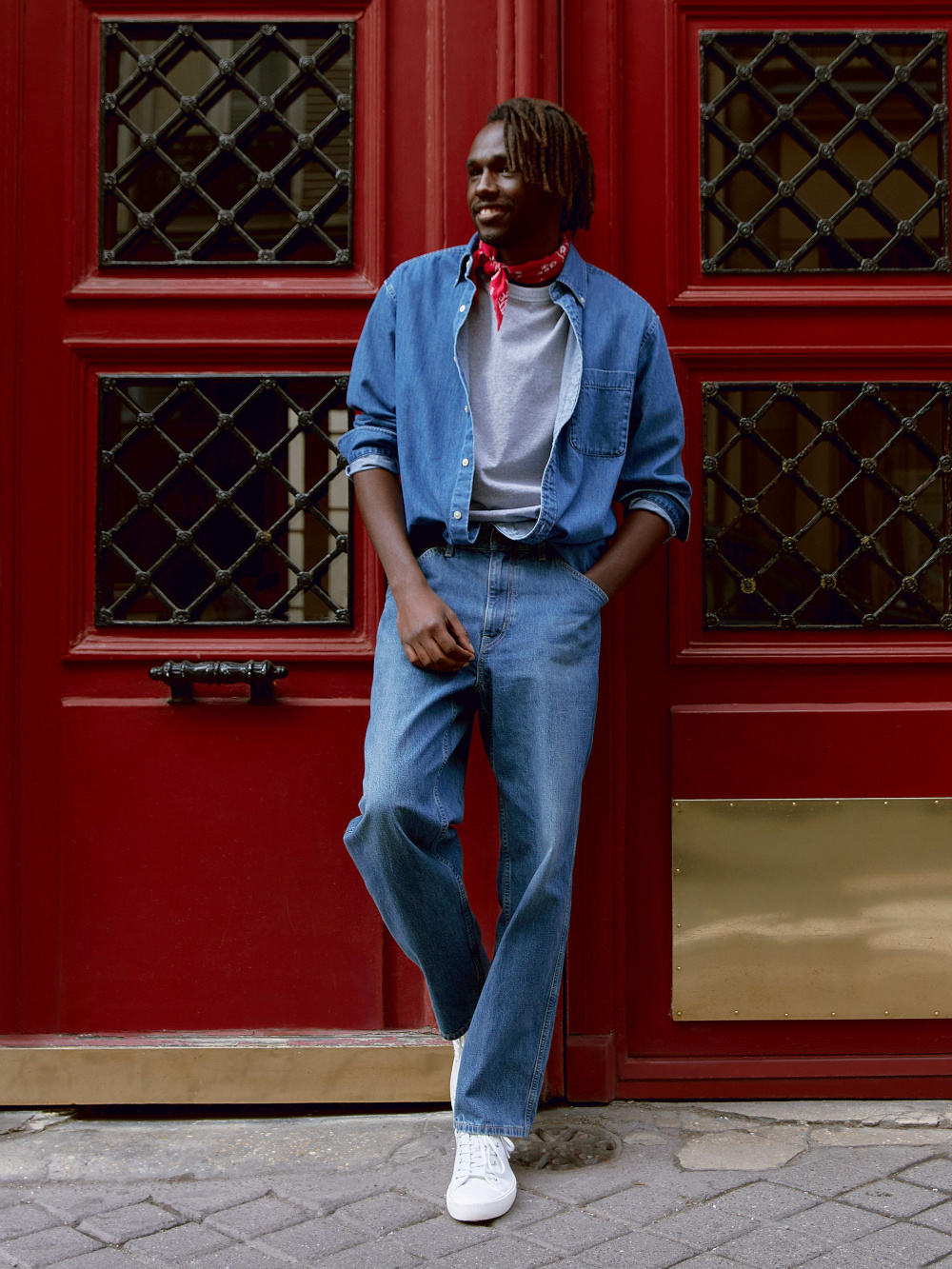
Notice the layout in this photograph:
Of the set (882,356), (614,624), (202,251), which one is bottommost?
(614,624)

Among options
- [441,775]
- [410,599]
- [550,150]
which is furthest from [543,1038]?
[550,150]

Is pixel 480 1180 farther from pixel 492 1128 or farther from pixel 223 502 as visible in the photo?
pixel 223 502

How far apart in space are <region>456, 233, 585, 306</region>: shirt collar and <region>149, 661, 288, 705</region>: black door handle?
0.92 m

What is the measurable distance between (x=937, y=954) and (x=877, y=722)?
1.74ft

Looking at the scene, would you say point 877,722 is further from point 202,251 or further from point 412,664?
point 202,251

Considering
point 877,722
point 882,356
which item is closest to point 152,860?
point 877,722

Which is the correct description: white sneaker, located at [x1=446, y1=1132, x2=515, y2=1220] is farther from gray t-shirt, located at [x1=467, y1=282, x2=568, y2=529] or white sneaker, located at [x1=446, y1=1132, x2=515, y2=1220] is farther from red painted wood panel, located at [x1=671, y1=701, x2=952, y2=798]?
gray t-shirt, located at [x1=467, y1=282, x2=568, y2=529]

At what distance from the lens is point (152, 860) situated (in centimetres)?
277

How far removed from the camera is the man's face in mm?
2342

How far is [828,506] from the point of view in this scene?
112 inches

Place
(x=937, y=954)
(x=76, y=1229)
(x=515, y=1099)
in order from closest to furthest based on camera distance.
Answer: (x=76, y=1229) → (x=515, y=1099) → (x=937, y=954)

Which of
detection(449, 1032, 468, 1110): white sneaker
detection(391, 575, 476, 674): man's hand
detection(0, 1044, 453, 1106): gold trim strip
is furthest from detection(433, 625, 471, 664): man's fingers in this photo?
detection(0, 1044, 453, 1106): gold trim strip

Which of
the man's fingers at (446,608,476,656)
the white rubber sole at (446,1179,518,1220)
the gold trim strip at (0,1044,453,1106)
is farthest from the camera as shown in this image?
the gold trim strip at (0,1044,453,1106)

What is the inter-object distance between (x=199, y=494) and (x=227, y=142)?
2.62 feet
